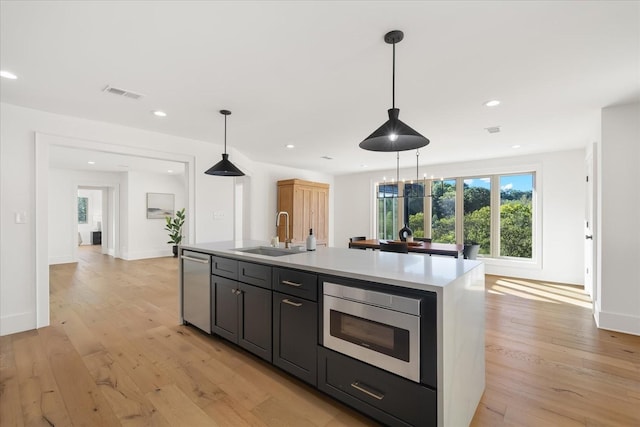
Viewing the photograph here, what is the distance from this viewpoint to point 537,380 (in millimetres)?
2266

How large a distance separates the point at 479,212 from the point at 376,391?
5684 mm

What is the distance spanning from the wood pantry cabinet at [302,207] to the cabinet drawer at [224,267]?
3.64 m

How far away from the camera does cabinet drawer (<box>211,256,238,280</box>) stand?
8.79ft

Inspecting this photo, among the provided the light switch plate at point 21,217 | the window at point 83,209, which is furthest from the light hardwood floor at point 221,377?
the window at point 83,209

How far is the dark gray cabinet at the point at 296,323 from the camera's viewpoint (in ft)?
6.67

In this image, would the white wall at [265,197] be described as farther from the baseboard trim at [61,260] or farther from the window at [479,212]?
the baseboard trim at [61,260]

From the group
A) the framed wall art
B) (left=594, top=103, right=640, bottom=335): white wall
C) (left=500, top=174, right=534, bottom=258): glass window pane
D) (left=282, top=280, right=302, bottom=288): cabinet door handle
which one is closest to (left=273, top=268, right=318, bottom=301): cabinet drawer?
(left=282, top=280, right=302, bottom=288): cabinet door handle

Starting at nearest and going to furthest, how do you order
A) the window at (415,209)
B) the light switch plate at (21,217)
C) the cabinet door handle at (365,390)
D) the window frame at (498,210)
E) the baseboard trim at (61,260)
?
the cabinet door handle at (365,390) → the light switch plate at (21,217) → the window frame at (498,210) → the window at (415,209) → the baseboard trim at (61,260)

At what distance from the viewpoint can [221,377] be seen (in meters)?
2.31

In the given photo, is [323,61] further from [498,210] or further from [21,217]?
[498,210]

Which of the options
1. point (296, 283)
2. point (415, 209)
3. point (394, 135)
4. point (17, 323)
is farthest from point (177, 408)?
point (415, 209)

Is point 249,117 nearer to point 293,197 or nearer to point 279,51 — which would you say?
point 279,51

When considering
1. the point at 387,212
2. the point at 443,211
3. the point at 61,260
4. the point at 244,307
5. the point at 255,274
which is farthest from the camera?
the point at 387,212

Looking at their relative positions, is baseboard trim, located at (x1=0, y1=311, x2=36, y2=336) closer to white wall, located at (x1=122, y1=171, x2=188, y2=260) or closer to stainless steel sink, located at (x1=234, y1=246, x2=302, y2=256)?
stainless steel sink, located at (x1=234, y1=246, x2=302, y2=256)
